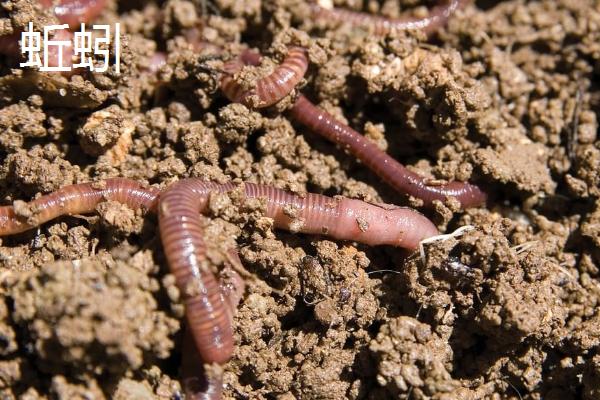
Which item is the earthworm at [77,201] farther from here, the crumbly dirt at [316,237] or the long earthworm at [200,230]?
the long earthworm at [200,230]

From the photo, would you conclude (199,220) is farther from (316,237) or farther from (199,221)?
(316,237)

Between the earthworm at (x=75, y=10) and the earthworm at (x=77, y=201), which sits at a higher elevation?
the earthworm at (x=75, y=10)

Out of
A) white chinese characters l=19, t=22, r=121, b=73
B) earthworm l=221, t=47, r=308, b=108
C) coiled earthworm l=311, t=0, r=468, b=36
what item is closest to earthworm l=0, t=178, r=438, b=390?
earthworm l=221, t=47, r=308, b=108

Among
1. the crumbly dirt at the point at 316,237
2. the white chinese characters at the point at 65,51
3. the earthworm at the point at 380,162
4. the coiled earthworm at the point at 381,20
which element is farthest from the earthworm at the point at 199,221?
the coiled earthworm at the point at 381,20

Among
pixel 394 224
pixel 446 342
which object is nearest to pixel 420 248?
pixel 394 224

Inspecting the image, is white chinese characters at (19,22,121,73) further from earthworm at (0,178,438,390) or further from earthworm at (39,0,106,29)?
earthworm at (0,178,438,390)

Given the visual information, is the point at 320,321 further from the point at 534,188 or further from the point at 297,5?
the point at 297,5
